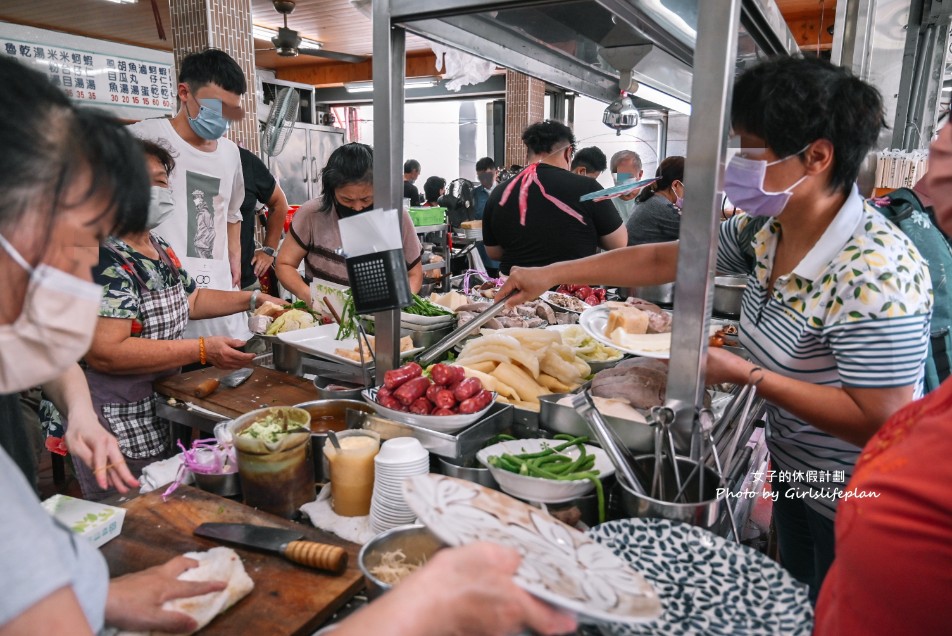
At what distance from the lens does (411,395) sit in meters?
1.69

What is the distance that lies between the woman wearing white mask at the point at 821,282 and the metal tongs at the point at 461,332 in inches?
29.6

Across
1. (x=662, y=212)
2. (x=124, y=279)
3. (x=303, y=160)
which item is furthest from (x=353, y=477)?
(x=303, y=160)

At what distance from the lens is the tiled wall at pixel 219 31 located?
5.16 meters

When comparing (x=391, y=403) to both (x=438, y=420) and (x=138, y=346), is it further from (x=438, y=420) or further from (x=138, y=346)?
(x=138, y=346)

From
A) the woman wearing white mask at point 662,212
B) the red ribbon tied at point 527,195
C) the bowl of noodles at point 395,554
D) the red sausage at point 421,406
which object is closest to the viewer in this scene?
the bowl of noodles at point 395,554

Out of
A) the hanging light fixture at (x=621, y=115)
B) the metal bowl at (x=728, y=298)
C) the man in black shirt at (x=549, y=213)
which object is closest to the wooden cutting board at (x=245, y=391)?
the metal bowl at (x=728, y=298)

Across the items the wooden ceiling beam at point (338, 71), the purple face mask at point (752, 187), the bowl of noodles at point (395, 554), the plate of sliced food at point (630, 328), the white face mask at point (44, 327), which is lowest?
the bowl of noodles at point (395, 554)

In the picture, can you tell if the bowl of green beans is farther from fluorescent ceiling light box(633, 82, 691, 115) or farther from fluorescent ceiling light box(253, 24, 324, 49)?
fluorescent ceiling light box(253, 24, 324, 49)

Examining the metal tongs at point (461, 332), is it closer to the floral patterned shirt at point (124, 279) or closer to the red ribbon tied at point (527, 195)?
the floral patterned shirt at point (124, 279)

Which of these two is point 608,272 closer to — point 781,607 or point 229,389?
Result: point 781,607

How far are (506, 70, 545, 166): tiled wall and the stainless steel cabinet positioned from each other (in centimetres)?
308

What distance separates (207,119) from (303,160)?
777cm

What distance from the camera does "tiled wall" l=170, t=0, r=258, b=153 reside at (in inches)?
203

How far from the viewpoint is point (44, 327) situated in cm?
82
